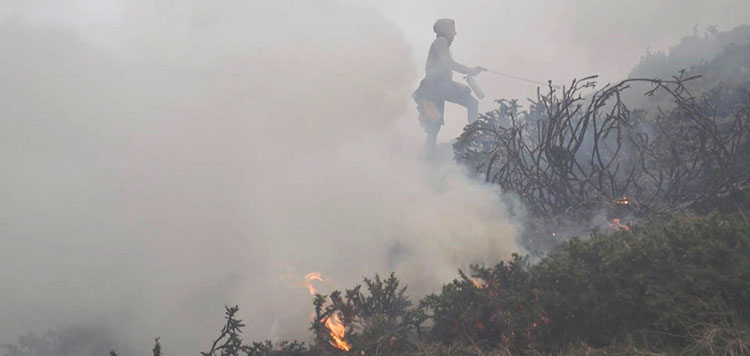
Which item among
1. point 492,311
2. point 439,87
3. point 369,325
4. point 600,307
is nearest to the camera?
point 600,307

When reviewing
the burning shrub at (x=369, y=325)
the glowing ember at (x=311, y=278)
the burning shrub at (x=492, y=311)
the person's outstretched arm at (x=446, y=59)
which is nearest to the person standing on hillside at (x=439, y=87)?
the person's outstretched arm at (x=446, y=59)

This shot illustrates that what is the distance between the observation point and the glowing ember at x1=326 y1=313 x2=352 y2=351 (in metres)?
4.14

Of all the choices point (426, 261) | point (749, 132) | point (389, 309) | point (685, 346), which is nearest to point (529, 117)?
point (749, 132)

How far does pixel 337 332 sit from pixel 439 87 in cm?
934

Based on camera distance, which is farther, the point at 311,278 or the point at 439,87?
the point at 439,87

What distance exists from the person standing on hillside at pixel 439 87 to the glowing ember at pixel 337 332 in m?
8.57

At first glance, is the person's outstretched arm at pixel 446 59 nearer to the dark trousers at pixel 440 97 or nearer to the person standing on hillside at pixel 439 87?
the person standing on hillside at pixel 439 87

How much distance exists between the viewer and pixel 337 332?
4.46 metres

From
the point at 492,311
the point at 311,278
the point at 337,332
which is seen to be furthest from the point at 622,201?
the point at 311,278

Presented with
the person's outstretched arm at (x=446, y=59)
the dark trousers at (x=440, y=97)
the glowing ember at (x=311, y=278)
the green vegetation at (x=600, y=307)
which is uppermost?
the person's outstretched arm at (x=446, y=59)

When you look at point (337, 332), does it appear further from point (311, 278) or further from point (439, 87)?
point (439, 87)

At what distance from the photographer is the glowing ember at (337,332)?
163 inches

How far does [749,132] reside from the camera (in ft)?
21.2

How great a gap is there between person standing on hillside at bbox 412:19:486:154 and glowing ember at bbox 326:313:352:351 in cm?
857
